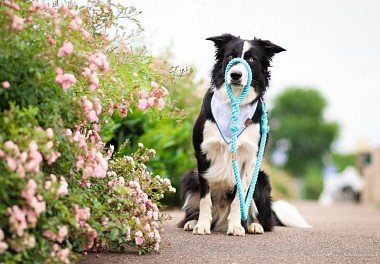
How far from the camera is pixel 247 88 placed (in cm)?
616

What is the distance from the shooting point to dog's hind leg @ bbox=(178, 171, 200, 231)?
21.6 ft

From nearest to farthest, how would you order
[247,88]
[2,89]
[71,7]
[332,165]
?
[2,89] → [71,7] → [247,88] → [332,165]

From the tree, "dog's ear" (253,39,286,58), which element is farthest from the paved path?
the tree

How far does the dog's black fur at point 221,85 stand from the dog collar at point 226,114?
53 mm

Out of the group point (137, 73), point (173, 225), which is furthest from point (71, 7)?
point (173, 225)

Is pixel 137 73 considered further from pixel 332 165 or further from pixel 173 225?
pixel 332 165

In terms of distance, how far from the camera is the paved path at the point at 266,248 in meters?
4.64

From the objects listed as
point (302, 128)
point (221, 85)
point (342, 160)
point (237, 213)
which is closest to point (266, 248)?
point (237, 213)

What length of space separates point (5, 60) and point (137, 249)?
1.84 m

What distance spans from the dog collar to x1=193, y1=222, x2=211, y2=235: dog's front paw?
0.78m

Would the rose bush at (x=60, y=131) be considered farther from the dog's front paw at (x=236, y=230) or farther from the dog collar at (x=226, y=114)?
the dog collar at (x=226, y=114)

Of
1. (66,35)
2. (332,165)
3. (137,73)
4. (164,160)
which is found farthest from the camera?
(332,165)

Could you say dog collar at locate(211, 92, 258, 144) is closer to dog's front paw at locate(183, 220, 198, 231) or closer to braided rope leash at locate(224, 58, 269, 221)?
braided rope leash at locate(224, 58, 269, 221)

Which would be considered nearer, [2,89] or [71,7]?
[2,89]
